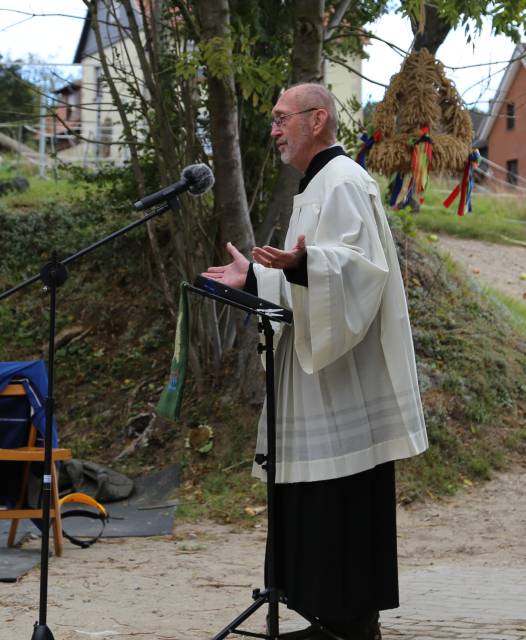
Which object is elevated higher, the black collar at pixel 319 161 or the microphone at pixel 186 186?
the black collar at pixel 319 161

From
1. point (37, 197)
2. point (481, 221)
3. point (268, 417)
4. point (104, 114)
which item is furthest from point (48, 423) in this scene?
point (104, 114)

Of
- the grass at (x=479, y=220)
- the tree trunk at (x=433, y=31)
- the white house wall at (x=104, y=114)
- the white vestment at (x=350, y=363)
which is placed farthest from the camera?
the grass at (x=479, y=220)

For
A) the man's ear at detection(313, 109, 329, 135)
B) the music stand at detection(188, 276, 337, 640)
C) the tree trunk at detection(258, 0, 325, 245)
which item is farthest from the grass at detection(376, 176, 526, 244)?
the music stand at detection(188, 276, 337, 640)

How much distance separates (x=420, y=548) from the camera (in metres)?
7.50

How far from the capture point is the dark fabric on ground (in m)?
4.08

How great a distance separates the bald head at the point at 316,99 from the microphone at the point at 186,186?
520 millimetres

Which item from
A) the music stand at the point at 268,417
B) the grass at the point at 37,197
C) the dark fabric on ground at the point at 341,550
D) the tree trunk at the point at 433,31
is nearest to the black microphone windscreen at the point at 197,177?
the music stand at the point at 268,417

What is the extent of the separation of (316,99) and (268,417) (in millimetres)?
1347

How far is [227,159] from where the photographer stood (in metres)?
9.16

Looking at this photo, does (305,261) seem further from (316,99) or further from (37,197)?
(37,197)

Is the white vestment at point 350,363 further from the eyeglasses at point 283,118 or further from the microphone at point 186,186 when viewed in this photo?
the microphone at point 186,186

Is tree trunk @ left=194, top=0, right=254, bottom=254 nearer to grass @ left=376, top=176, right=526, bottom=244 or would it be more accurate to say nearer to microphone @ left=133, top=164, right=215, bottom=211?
microphone @ left=133, top=164, right=215, bottom=211

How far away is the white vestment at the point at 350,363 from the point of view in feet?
13.1

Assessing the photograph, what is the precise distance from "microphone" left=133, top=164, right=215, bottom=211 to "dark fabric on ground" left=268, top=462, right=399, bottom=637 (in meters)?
1.35
